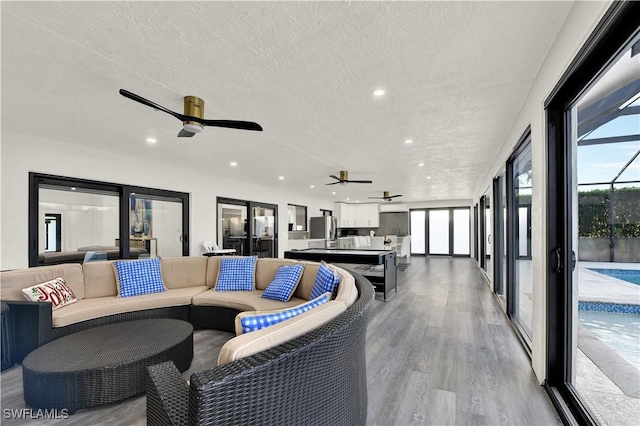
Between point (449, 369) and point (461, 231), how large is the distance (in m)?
10.4

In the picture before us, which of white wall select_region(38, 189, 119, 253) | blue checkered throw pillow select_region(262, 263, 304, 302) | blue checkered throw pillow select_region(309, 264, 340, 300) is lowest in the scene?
blue checkered throw pillow select_region(262, 263, 304, 302)

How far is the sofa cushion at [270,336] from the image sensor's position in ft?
3.18

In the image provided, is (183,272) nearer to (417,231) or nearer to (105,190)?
(105,190)

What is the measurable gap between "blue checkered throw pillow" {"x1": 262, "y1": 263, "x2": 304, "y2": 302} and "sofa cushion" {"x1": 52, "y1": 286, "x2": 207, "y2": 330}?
3.39 feet

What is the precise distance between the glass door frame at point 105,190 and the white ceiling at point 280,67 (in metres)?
0.62

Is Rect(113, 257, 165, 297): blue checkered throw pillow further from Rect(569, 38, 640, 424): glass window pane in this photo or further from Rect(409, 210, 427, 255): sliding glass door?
Rect(409, 210, 427, 255): sliding glass door

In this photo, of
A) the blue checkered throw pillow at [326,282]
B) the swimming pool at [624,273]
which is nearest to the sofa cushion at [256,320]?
the blue checkered throw pillow at [326,282]

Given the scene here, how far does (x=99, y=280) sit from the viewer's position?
3.37 m

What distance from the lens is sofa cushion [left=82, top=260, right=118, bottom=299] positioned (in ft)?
10.8

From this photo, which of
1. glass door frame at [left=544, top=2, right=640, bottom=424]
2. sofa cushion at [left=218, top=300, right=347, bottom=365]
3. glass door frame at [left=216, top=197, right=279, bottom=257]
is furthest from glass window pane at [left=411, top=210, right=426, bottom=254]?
sofa cushion at [left=218, top=300, right=347, bottom=365]

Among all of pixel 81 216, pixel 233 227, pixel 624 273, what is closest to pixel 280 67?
pixel 624 273

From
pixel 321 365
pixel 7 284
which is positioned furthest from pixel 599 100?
pixel 7 284

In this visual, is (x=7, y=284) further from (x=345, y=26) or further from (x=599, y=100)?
(x=599, y=100)

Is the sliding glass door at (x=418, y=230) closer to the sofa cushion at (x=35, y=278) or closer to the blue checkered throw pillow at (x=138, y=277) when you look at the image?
the blue checkered throw pillow at (x=138, y=277)
